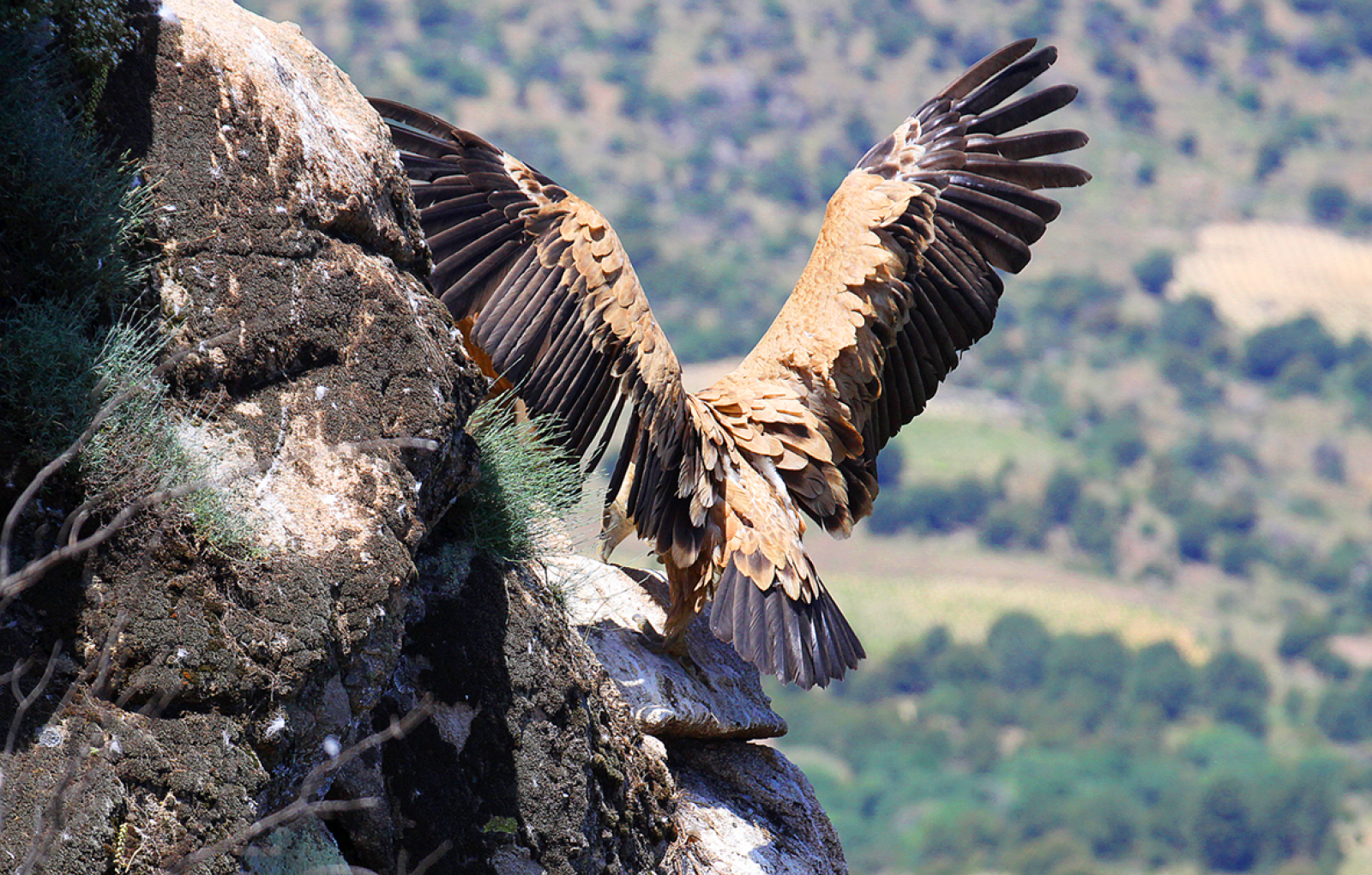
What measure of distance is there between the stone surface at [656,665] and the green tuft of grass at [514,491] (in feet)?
0.71

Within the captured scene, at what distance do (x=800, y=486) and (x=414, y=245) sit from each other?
245 centimetres

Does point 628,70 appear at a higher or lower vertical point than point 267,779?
higher

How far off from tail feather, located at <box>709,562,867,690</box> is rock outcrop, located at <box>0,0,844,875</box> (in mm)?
580

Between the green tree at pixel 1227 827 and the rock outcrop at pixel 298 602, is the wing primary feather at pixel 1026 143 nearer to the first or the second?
the rock outcrop at pixel 298 602

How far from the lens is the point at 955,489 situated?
113875mm

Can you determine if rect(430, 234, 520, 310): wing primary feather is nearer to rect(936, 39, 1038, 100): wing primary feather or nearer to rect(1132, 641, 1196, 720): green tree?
rect(936, 39, 1038, 100): wing primary feather

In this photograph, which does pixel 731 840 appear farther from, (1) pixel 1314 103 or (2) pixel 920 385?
(1) pixel 1314 103

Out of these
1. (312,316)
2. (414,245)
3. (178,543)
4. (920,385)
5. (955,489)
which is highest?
(955,489)

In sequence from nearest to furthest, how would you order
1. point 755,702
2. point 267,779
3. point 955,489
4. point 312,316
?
1. point 267,779
2. point 312,316
3. point 755,702
4. point 955,489

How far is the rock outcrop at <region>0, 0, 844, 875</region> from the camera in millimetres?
3535

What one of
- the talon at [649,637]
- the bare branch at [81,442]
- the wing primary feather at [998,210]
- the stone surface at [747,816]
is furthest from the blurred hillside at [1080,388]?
the bare branch at [81,442]

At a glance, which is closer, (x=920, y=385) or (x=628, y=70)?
(x=920, y=385)

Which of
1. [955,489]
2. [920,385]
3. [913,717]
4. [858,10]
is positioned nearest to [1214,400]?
[955,489]

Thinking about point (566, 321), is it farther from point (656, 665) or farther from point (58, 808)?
point (58, 808)
